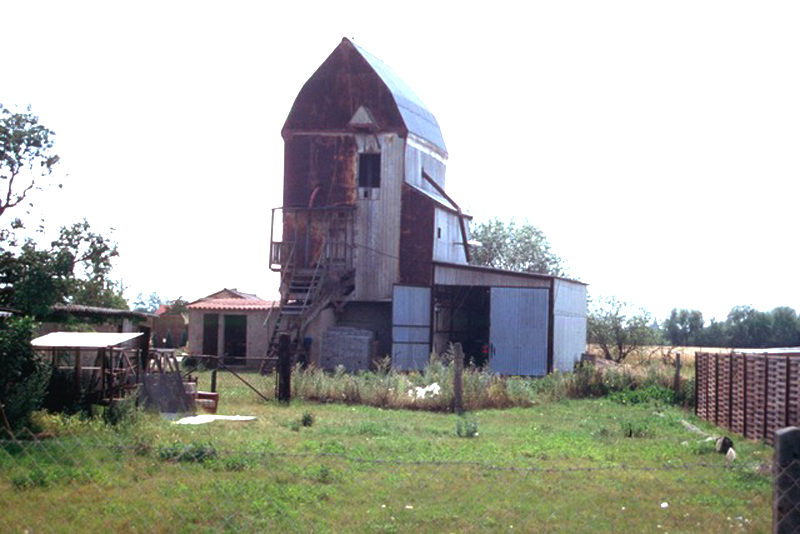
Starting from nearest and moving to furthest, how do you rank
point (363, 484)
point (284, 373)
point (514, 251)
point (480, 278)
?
point (363, 484), point (284, 373), point (480, 278), point (514, 251)

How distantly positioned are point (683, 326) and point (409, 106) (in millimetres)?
55260

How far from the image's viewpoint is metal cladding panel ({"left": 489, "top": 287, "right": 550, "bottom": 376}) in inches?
1400

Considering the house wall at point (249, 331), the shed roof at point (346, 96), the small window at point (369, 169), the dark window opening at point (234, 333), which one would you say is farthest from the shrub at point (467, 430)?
the dark window opening at point (234, 333)

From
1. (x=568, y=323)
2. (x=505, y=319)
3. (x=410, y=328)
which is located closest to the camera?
(x=505, y=319)

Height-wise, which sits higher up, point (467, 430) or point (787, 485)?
point (787, 485)

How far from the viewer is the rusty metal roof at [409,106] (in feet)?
132

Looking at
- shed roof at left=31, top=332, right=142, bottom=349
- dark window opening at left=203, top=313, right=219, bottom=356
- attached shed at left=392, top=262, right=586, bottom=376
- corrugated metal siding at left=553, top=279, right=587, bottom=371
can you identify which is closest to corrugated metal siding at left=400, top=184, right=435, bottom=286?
attached shed at left=392, top=262, right=586, bottom=376

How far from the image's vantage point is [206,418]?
19562 millimetres

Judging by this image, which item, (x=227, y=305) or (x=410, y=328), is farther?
(x=227, y=305)

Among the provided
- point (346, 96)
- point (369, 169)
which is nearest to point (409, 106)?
point (346, 96)

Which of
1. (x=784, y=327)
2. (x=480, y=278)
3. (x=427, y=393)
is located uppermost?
(x=480, y=278)

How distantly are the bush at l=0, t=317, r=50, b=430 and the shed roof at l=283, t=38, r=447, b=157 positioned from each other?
25702 mm

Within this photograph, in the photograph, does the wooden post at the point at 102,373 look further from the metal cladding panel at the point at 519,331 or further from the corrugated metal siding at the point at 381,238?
the corrugated metal siding at the point at 381,238

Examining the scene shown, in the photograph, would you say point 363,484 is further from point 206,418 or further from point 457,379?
point 457,379
